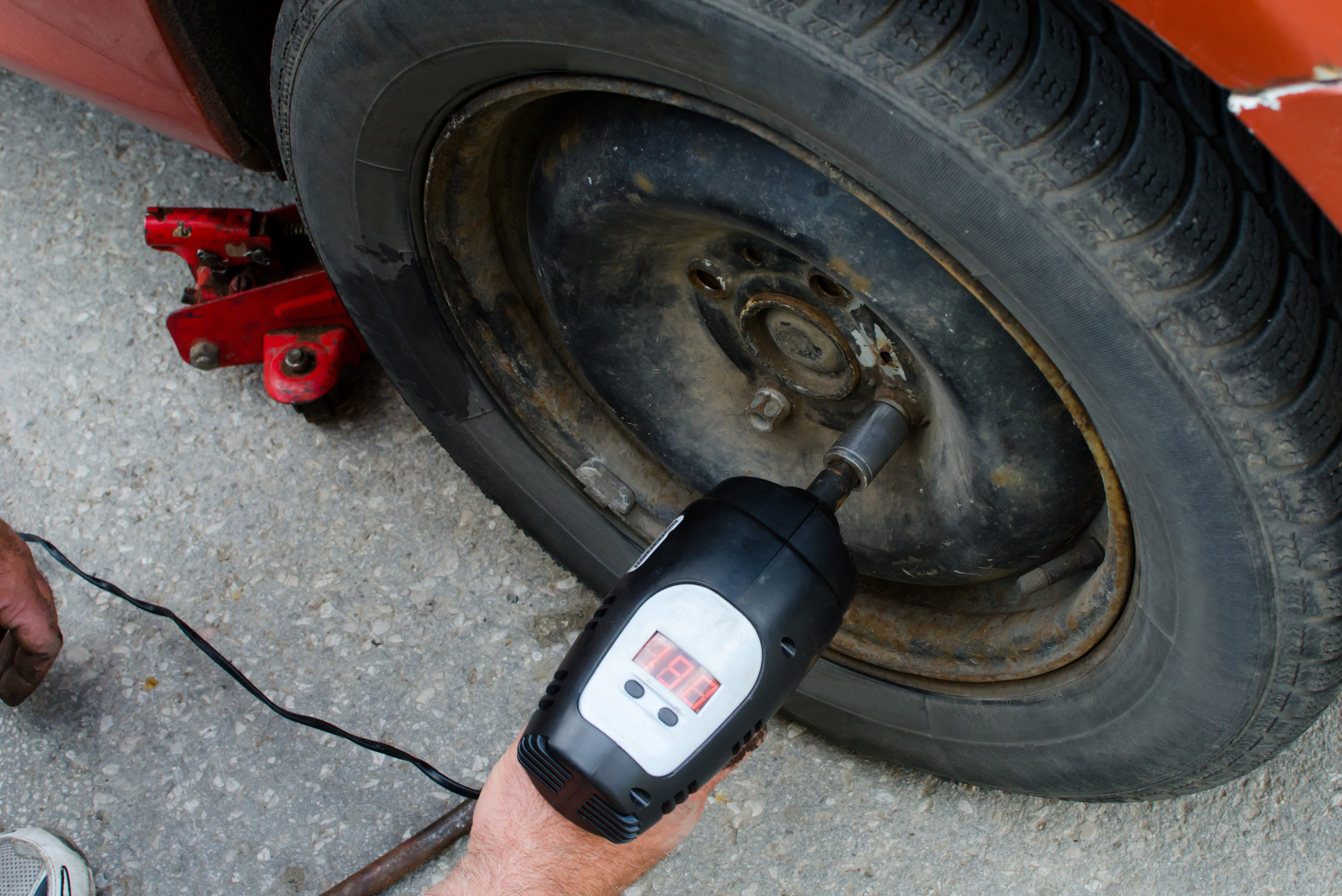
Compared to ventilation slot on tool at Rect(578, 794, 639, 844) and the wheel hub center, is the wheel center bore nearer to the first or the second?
the wheel hub center

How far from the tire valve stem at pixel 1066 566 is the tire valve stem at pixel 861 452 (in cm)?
21

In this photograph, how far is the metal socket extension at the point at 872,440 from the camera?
1.03 metres

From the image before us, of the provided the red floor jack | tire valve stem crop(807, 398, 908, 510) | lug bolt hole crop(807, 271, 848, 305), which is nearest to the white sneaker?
the red floor jack

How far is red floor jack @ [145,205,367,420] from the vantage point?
157 cm

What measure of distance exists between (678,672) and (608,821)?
0.16 meters

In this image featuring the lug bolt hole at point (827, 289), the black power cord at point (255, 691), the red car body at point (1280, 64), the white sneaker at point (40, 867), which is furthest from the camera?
the black power cord at point (255, 691)

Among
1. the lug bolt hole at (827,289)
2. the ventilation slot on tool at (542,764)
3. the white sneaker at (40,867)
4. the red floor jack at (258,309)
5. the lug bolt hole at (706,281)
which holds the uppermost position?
Answer: the lug bolt hole at (827,289)

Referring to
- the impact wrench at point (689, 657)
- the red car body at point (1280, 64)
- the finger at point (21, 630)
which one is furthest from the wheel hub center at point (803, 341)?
the finger at point (21, 630)

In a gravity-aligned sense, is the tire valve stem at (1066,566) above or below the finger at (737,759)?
above

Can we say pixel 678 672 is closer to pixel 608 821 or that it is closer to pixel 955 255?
pixel 608 821

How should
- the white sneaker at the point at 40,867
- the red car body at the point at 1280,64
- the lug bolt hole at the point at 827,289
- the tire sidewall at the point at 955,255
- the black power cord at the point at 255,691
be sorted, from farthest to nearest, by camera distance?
1. the black power cord at the point at 255,691
2. the white sneaker at the point at 40,867
3. the lug bolt hole at the point at 827,289
4. the tire sidewall at the point at 955,255
5. the red car body at the point at 1280,64

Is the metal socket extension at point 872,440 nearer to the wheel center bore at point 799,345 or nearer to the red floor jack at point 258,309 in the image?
the wheel center bore at point 799,345

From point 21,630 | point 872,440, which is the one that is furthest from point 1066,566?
point 21,630

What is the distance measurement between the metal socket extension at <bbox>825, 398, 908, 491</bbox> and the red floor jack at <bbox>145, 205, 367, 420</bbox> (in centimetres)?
91
